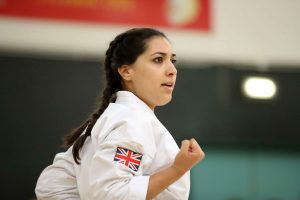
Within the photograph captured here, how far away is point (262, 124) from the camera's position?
448cm

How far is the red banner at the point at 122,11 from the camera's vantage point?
4.27 metres

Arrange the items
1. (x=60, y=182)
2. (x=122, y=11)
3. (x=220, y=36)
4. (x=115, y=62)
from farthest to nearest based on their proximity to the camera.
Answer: (x=220, y=36), (x=122, y=11), (x=115, y=62), (x=60, y=182)

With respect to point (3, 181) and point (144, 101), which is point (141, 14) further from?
point (144, 101)

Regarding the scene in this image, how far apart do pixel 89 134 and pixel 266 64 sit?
339 cm

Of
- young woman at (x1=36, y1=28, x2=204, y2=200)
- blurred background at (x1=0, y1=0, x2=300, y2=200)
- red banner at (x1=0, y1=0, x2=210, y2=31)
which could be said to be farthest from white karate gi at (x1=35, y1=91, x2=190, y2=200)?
red banner at (x1=0, y1=0, x2=210, y2=31)

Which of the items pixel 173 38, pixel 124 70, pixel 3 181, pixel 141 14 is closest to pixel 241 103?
pixel 173 38

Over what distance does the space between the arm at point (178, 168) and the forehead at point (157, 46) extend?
0.45 metres

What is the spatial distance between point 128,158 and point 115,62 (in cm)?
51

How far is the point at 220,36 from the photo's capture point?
473 cm

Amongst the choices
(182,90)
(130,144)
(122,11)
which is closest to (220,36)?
(182,90)

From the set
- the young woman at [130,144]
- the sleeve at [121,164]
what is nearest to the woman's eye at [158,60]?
the young woman at [130,144]

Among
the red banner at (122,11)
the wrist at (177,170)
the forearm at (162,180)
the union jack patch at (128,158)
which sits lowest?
the forearm at (162,180)

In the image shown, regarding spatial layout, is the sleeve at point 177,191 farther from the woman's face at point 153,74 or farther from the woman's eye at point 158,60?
the woman's eye at point 158,60

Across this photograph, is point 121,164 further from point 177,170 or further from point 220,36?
point 220,36
